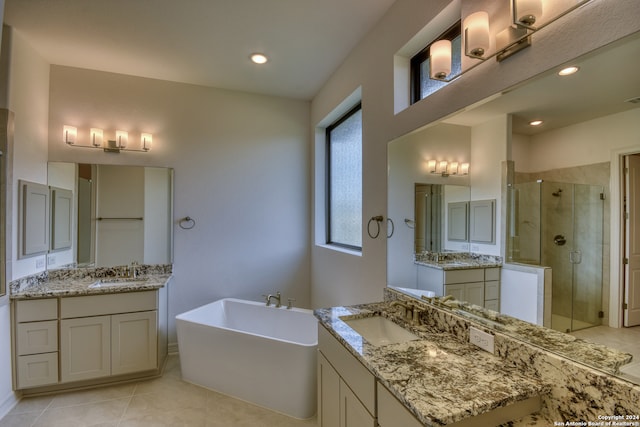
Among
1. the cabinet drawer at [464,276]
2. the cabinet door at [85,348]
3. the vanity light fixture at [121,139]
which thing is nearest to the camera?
the cabinet drawer at [464,276]

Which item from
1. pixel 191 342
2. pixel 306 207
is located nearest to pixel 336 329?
pixel 191 342

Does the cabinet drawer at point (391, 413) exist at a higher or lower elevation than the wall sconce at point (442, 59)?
lower

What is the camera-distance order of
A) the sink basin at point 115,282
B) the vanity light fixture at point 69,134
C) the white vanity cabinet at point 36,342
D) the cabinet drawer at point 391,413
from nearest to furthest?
the cabinet drawer at point 391,413, the white vanity cabinet at point 36,342, the sink basin at point 115,282, the vanity light fixture at point 69,134

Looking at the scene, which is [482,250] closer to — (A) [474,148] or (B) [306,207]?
(A) [474,148]

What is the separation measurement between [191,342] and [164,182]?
5.57 ft

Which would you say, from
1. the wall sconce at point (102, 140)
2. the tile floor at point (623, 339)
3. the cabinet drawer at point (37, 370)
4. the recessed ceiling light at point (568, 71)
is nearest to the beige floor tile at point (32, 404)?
the cabinet drawer at point (37, 370)

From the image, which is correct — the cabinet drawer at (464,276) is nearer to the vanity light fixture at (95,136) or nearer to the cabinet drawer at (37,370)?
the cabinet drawer at (37,370)

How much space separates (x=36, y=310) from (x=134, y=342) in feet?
2.55

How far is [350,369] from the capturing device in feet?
4.41

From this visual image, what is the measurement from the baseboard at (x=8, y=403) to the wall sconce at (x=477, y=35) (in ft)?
12.5

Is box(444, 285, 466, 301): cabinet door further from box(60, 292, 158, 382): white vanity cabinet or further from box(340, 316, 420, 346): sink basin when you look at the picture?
box(60, 292, 158, 382): white vanity cabinet

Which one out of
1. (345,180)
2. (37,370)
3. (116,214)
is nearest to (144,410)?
(37,370)

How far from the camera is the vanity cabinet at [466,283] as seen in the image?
1.32 meters

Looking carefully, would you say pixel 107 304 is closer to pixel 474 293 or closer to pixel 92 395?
pixel 92 395
